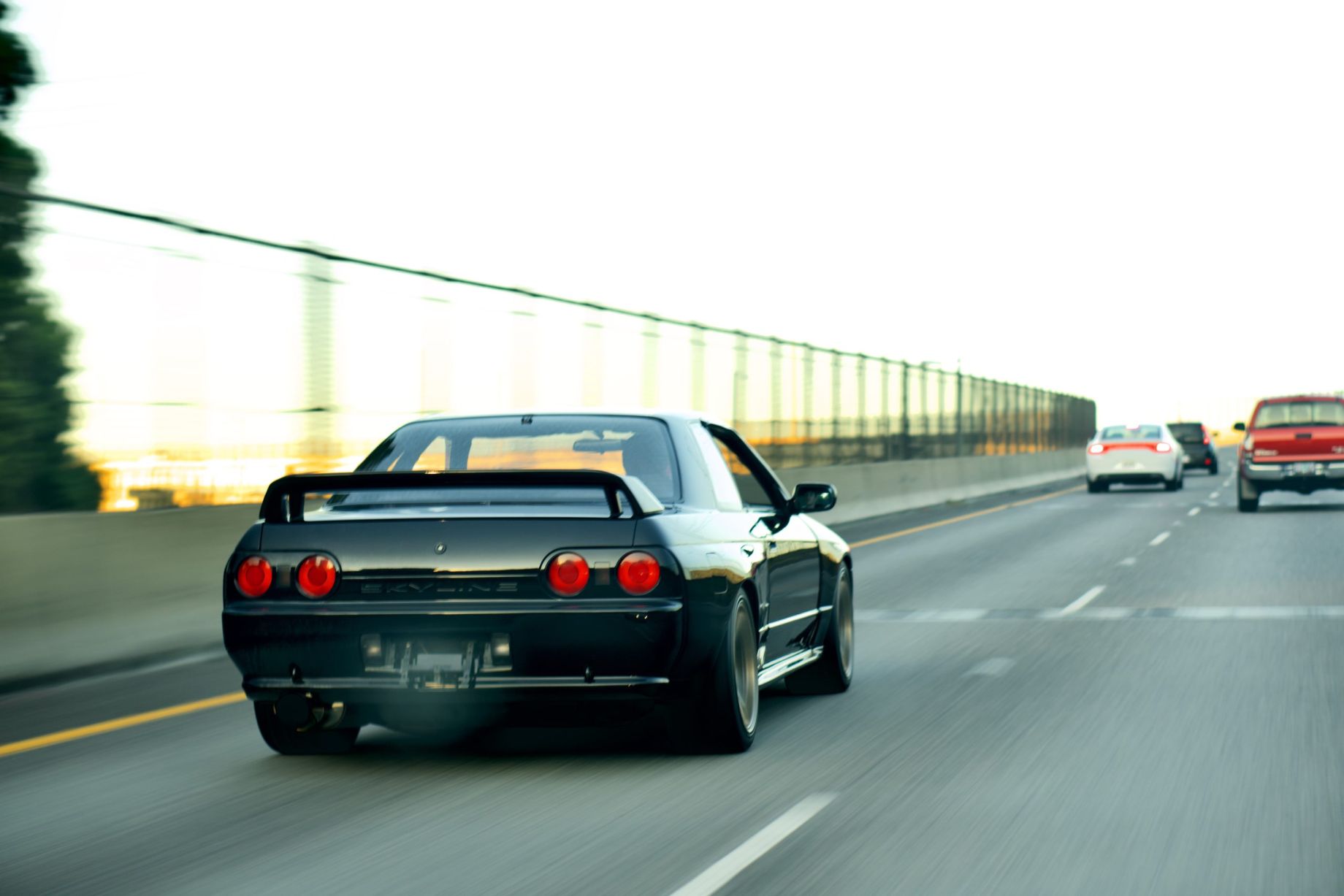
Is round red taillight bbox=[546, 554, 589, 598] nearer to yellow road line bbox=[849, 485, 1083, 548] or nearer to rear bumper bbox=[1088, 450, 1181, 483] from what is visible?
yellow road line bbox=[849, 485, 1083, 548]

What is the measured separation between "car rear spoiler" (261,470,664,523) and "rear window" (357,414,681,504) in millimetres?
769

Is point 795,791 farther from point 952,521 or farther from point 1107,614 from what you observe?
point 952,521

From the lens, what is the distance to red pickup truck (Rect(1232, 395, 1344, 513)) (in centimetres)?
2988

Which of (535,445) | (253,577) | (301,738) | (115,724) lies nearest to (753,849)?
(253,577)

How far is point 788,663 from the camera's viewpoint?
8.91 meters

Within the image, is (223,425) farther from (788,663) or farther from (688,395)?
(688,395)

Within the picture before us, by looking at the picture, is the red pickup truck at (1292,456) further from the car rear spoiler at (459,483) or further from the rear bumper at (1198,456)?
the rear bumper at (1198,456)

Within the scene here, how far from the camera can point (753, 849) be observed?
→ 5.92 metres

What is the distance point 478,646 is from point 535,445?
4.89 ft

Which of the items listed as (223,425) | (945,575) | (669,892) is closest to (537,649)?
(669,892)

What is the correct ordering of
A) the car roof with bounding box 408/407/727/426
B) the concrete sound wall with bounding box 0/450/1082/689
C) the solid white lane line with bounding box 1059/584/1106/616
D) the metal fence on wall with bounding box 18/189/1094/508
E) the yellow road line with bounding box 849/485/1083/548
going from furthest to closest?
1. the yellow road line with bounding box 849/485/1083/548
2. the solid white lane line with bounding box 1059/584/1106/616
3. the metal fence on wall with bounding box 18/189/1094/508
4. the concrete sound wall with bounding box 0/450/1082/689
5. the car roof with bounding box 408/407/727/426

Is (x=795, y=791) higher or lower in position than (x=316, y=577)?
lower

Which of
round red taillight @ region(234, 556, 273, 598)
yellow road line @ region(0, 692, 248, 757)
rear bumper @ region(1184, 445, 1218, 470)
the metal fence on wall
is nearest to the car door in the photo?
the metal fence on wall

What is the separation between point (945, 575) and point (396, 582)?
1169 cm
